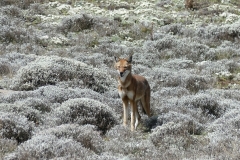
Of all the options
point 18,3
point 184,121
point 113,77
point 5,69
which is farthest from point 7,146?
point 18,3

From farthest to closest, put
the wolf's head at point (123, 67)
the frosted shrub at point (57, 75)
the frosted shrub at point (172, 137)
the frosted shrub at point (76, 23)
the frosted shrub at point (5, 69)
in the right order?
the frosted shrub at point (76, 23) → the frosted shrub at point (5, 69) → the frosted shrub at point (57, 75) → the wolf's head at point (123, 67) → the frosted shrub at point (172, 137)

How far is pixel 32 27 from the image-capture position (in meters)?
19.9

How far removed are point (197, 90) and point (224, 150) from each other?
6618 mm

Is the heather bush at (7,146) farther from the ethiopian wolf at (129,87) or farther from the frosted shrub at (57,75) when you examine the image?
the frosted shrub at (57,75)

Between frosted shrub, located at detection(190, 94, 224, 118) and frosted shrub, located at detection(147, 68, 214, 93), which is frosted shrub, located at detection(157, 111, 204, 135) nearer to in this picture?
frosted shrub, located at detection(190, 94, 224, 118)

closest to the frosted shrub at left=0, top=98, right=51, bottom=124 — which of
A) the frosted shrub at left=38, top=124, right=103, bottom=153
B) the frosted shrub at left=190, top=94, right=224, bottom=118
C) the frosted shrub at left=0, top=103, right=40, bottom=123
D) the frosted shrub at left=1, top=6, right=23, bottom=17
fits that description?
the frosted shrub at left=0, top=103, right=40, bottom=123

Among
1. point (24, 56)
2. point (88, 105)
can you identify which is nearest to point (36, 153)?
point (88, 105)

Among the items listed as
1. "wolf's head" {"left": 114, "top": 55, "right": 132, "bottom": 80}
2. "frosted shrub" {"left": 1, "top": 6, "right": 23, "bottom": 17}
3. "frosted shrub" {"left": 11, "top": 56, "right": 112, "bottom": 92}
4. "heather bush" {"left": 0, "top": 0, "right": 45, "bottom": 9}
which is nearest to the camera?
"wolf's head" {"left": 114, "top": 55, "right": 132, "bottom": 80}

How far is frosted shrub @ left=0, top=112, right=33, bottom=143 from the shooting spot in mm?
7461

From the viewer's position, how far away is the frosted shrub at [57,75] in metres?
11.4

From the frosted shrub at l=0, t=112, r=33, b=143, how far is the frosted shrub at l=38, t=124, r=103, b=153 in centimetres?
43

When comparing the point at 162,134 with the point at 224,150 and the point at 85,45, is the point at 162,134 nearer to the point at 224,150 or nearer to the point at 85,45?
the point at 224,150

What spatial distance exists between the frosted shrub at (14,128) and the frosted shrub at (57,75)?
3420 mm

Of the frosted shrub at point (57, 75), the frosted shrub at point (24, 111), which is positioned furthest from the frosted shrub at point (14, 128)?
the frosted shrub at point (57, 75)
